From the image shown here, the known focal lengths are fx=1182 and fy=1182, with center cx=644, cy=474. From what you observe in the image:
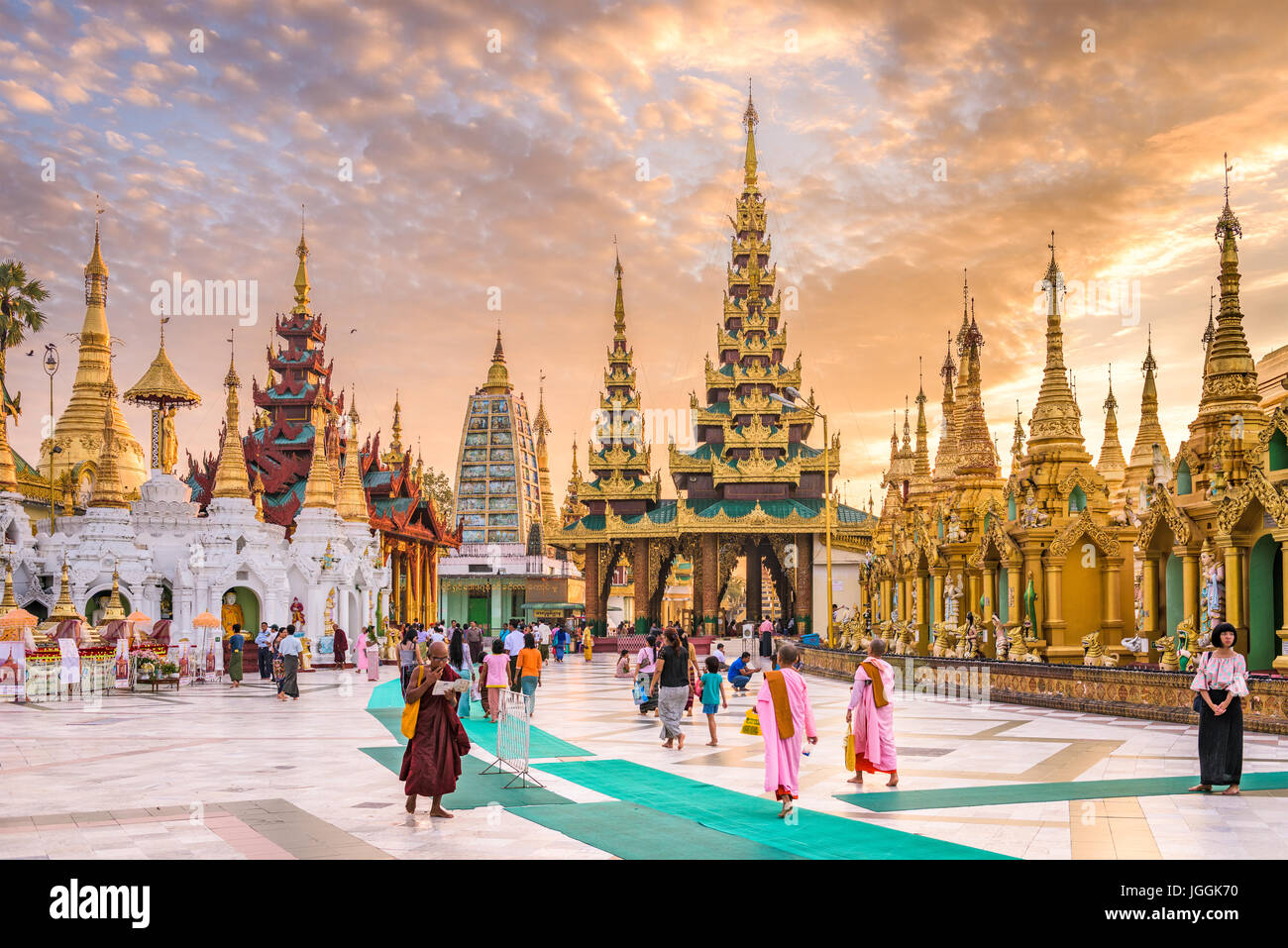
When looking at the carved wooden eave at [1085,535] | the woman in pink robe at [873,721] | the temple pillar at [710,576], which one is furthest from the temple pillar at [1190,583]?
the temple pillar at [710,576]

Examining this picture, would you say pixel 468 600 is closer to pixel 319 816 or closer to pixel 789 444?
pixel 789 444

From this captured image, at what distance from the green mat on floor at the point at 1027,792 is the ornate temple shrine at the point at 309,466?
39664 millimetres

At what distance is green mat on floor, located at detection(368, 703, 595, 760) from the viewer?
47.5 feet

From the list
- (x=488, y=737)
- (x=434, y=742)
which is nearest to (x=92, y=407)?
(x=488, y=737)

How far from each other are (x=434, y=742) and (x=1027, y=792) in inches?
212

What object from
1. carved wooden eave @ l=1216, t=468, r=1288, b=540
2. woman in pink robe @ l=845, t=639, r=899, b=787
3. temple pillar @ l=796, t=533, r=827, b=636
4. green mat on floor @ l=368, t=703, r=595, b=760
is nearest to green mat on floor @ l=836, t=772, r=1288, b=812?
woman in pink robe @ l=845, t=639, r=899, b=787

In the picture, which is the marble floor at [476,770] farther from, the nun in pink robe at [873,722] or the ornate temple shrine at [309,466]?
the ornate temple shrine at [309,466]

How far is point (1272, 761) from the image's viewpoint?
1258 cm

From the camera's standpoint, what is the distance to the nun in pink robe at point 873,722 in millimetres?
11469

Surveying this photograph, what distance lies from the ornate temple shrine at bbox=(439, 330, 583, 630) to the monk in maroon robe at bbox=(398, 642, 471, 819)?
63.1 meters

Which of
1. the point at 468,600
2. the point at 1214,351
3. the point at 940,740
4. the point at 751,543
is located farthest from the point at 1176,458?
the point at 468,600

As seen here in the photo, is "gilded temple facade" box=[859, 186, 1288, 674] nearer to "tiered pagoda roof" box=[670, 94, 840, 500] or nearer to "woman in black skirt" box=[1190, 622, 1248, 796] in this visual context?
"woman in black skirt" box=[1190, 622, 1248, 796]

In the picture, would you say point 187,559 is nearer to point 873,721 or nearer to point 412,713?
point 412,713

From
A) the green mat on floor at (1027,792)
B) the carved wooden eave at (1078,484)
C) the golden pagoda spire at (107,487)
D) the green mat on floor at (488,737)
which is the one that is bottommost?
the green mat on floor at (488,737)
